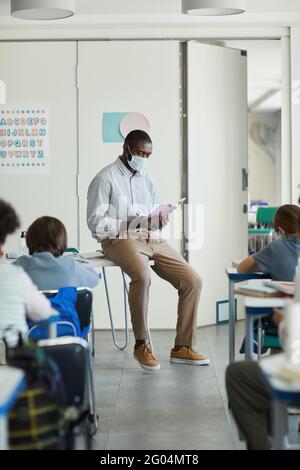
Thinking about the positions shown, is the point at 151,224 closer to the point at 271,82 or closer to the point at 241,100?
the point at 241,100

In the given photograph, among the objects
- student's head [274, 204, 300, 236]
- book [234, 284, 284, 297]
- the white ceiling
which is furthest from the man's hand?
the white ceiling

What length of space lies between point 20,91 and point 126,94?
907mm

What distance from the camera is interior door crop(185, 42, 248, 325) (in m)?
7.11

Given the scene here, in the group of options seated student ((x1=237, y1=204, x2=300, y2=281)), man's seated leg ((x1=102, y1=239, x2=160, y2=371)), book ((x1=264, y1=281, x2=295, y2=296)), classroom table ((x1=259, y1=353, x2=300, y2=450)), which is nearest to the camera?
classroom table ((x1=259, y1=353, x2=300, y2=450))

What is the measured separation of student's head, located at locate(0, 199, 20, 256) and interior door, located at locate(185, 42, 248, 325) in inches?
163

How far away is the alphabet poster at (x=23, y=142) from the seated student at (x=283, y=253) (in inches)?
126

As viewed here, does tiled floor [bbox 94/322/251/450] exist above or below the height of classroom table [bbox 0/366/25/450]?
below

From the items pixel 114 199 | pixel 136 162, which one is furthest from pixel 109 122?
pixel 114 199

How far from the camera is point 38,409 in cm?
251

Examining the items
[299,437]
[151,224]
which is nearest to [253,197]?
[151,224]

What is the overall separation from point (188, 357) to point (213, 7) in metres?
2.69

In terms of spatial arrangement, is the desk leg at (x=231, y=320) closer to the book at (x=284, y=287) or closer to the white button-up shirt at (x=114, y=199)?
the book at (x=284, y=287)

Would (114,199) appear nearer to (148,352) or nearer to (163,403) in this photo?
(148,352)

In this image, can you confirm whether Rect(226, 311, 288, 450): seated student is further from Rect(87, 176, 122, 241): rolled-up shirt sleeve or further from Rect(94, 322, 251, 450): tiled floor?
Rect(87, 176, 122, 241): rolled-up shirt sleeve
